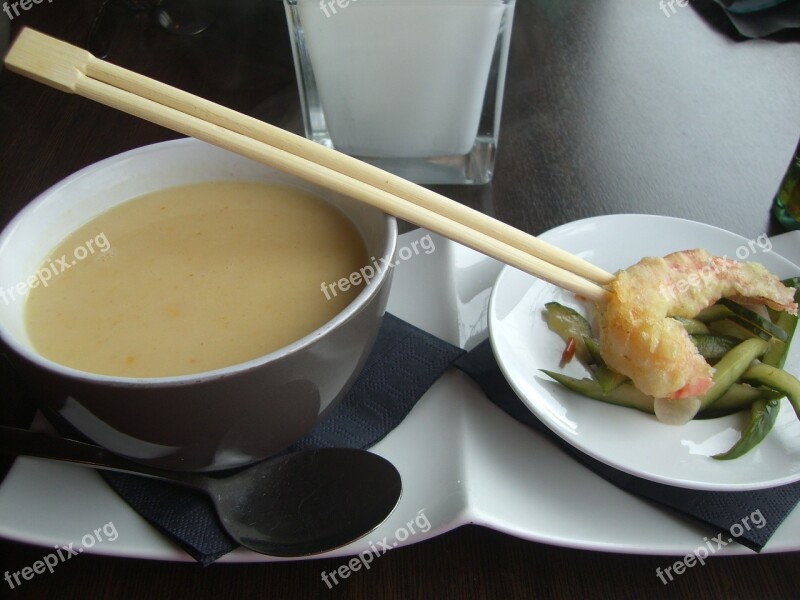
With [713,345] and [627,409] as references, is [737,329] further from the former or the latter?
[627,409]

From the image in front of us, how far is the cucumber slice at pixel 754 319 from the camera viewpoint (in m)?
0.72

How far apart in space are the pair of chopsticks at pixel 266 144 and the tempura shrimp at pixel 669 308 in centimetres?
5

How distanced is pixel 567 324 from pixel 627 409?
11 cm

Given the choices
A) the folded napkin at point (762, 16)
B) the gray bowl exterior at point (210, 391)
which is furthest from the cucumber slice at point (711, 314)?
the folded napkin at point (762, 16)

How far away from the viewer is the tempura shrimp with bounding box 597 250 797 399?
646 mm

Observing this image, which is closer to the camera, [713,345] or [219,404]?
[219,404]

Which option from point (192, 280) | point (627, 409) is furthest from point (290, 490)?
point (627, 409)

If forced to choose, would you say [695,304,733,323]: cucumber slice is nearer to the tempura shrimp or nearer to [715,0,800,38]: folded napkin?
the tempura shrimp

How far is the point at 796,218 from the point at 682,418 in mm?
494

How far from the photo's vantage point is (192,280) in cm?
67

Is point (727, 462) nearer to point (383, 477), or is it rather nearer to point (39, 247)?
point (383, 477)

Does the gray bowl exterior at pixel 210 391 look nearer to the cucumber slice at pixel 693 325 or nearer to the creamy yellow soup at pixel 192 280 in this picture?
the creamy yellow soup at pixel 192 280

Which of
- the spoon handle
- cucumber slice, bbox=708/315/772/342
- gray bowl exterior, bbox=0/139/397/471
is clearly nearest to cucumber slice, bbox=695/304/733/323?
cucumber slice, bbox=708/315/772/342

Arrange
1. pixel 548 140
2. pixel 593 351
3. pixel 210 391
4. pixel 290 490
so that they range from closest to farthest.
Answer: pixel 210 391 < pixel 290 490 < pixel 593 351 < pixel 548 140
